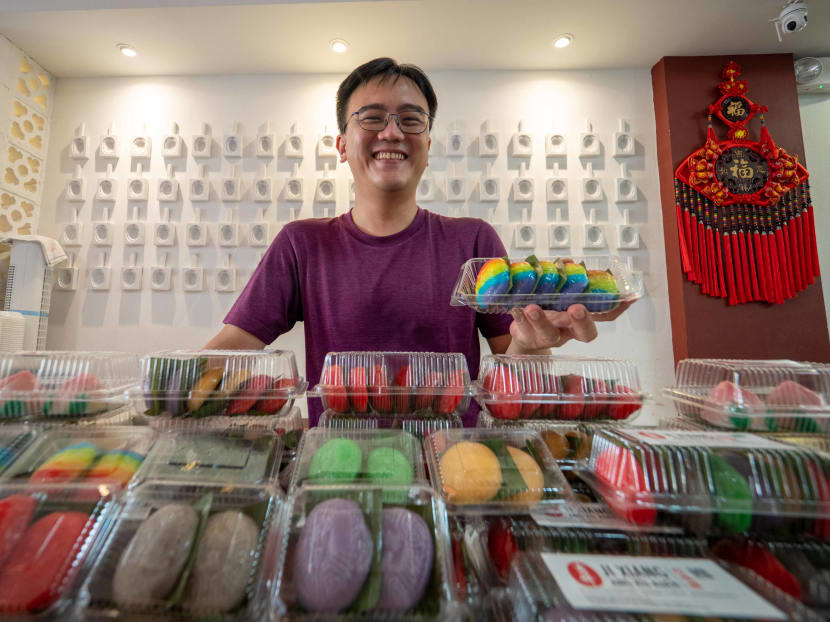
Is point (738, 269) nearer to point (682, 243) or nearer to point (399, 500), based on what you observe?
point (682, 243)

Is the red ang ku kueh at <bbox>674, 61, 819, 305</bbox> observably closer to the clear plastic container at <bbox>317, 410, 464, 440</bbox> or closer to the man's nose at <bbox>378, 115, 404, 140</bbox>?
the man's nose at <bbox>378, 115, 404, 140</bbox>

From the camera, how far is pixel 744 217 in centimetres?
227

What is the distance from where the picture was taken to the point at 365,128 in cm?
115

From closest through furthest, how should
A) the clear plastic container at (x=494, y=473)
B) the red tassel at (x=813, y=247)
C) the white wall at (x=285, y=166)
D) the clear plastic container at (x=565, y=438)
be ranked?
the clear plastic container at (x=494, y=473), the clear plastic container at (x=565, y=438), the red tassel at (x=813, y=247), the white wall at (x=285, y=166)

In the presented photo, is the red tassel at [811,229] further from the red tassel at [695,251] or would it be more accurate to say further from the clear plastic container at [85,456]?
the clear plastic container at [85,456]

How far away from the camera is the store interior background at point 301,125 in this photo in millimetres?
2297

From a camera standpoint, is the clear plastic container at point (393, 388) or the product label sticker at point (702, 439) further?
the clear plastic container at point (393, 388)

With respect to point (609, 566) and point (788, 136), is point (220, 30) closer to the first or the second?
point (609, 566)

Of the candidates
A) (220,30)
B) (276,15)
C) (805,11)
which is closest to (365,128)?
(276,15)

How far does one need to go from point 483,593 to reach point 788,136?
300 centimetres

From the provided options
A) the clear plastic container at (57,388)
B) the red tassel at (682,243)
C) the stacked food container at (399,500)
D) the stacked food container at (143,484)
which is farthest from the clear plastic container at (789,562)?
the red tassel at (682,243)

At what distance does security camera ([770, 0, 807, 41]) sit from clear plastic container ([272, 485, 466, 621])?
2820 millimetres

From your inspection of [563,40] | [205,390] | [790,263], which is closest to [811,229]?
[790,263]

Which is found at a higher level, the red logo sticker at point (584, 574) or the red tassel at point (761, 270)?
the red tassel at point (761, 270)
